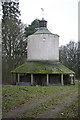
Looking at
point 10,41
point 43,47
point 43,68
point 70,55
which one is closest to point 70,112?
point 43,68

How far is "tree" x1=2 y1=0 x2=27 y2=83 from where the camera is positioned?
26.1 metres

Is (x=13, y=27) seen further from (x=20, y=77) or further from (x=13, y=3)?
(x=20, y=77)

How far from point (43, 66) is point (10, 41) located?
7.53 meters

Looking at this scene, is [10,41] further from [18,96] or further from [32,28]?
[18,96]

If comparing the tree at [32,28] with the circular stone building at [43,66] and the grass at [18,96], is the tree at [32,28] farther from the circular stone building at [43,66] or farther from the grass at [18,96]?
the grass at [18,96]

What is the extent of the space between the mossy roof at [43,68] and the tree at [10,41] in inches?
201

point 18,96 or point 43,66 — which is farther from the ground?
point 43,66

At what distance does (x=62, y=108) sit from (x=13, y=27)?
64.9ft

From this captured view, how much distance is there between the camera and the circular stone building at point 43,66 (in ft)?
68.6

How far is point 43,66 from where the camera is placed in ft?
71.7

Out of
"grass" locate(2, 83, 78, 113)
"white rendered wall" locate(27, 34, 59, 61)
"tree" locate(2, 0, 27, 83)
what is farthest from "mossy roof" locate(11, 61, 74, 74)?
"grass" locate(2, 83, 78, 113)

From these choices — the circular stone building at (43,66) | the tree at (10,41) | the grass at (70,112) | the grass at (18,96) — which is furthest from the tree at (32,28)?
the grass at (70,112)

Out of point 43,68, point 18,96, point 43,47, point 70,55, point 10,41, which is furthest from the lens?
point 70,55

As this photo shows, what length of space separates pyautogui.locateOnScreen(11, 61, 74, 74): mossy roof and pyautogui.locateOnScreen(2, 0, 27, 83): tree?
5.11 metres
